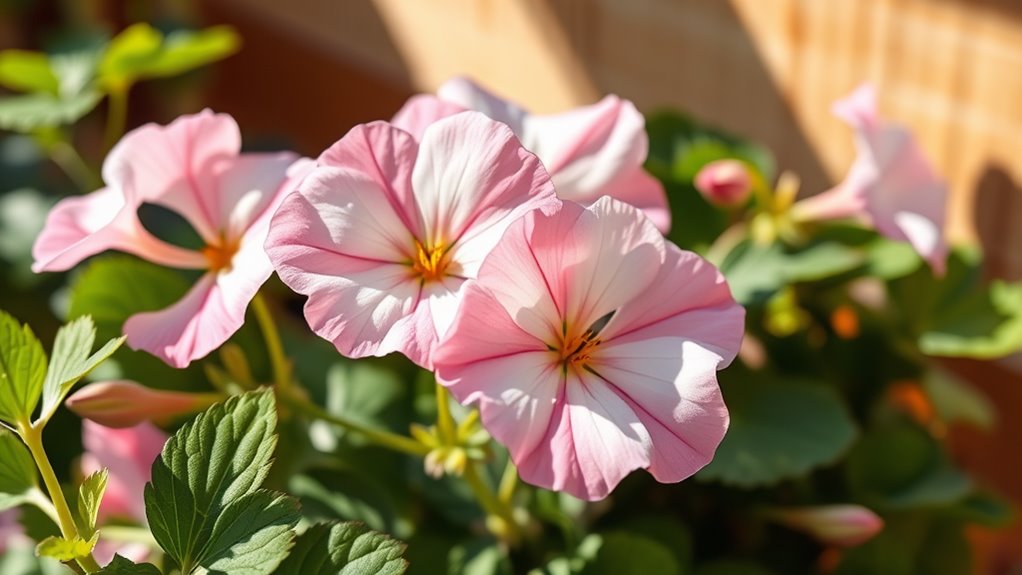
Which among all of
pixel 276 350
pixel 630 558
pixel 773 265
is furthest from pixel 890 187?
pixel 276 350

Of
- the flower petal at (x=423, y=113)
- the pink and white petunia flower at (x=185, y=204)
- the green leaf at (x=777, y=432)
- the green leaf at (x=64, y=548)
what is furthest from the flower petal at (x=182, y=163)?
the green leaf at (x=777, y=432)

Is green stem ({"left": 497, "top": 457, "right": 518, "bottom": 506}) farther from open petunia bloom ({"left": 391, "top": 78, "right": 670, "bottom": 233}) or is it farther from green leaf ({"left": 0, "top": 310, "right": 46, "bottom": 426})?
green leaf ({"left": 0, "top": 310, "right": 46, "bottom": 426})

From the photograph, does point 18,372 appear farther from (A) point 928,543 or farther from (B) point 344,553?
(A) point 928,543

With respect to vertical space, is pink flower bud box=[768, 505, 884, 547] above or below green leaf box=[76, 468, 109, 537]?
below

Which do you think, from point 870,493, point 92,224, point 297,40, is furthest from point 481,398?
point 297,40

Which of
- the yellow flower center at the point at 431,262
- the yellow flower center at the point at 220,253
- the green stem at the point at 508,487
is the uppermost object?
the yellow flower center at the point at 431,262

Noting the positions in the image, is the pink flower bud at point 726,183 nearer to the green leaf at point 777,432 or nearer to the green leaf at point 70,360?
the green leaf at point 777,432

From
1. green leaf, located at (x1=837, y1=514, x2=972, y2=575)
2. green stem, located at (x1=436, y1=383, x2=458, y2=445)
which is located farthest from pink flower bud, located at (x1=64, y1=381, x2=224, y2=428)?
green leaf, located at (x1=837, y1=514, x2=972, y2=575)
